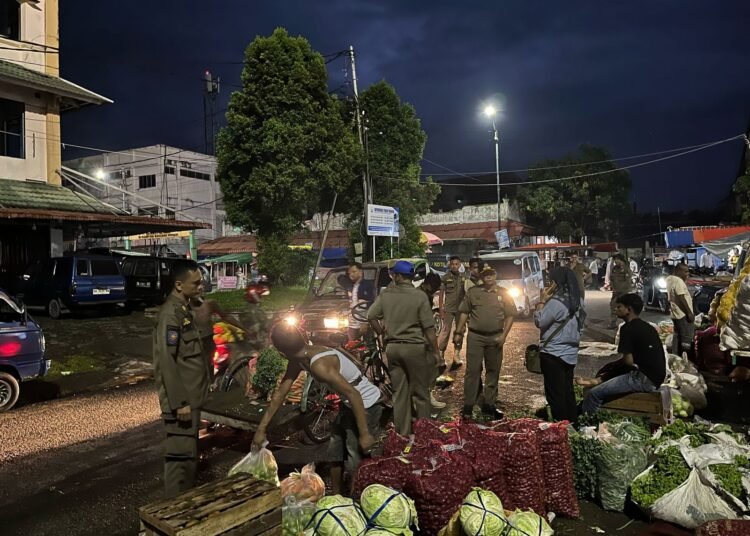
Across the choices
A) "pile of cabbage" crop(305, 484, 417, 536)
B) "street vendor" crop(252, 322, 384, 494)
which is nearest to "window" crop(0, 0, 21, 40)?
A: "street vendor" crop(252, 322, 384, 494)

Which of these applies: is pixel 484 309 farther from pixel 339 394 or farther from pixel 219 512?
pixel 219 512

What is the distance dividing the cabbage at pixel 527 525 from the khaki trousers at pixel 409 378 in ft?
7.17

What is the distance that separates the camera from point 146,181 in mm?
46094

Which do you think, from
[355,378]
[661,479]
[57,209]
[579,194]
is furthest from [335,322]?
[579,194]

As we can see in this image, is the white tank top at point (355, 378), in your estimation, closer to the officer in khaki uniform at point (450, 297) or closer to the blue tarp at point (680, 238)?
the officer in khaki uniform at point (450, 297)

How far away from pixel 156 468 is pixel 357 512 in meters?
3.15

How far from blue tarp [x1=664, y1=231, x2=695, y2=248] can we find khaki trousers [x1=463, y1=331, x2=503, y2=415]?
22886mm

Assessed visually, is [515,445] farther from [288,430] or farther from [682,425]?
[288,430]

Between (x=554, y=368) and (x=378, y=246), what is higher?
(x=378, y=246)

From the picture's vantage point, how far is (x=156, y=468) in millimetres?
5480

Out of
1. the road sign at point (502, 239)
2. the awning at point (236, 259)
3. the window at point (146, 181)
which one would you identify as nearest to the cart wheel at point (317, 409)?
the road sign at point (502, 239)

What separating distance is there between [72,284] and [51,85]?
21.7ft

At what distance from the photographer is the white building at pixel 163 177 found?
45156mm

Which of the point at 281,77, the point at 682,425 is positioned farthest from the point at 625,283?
the point at 281,77
